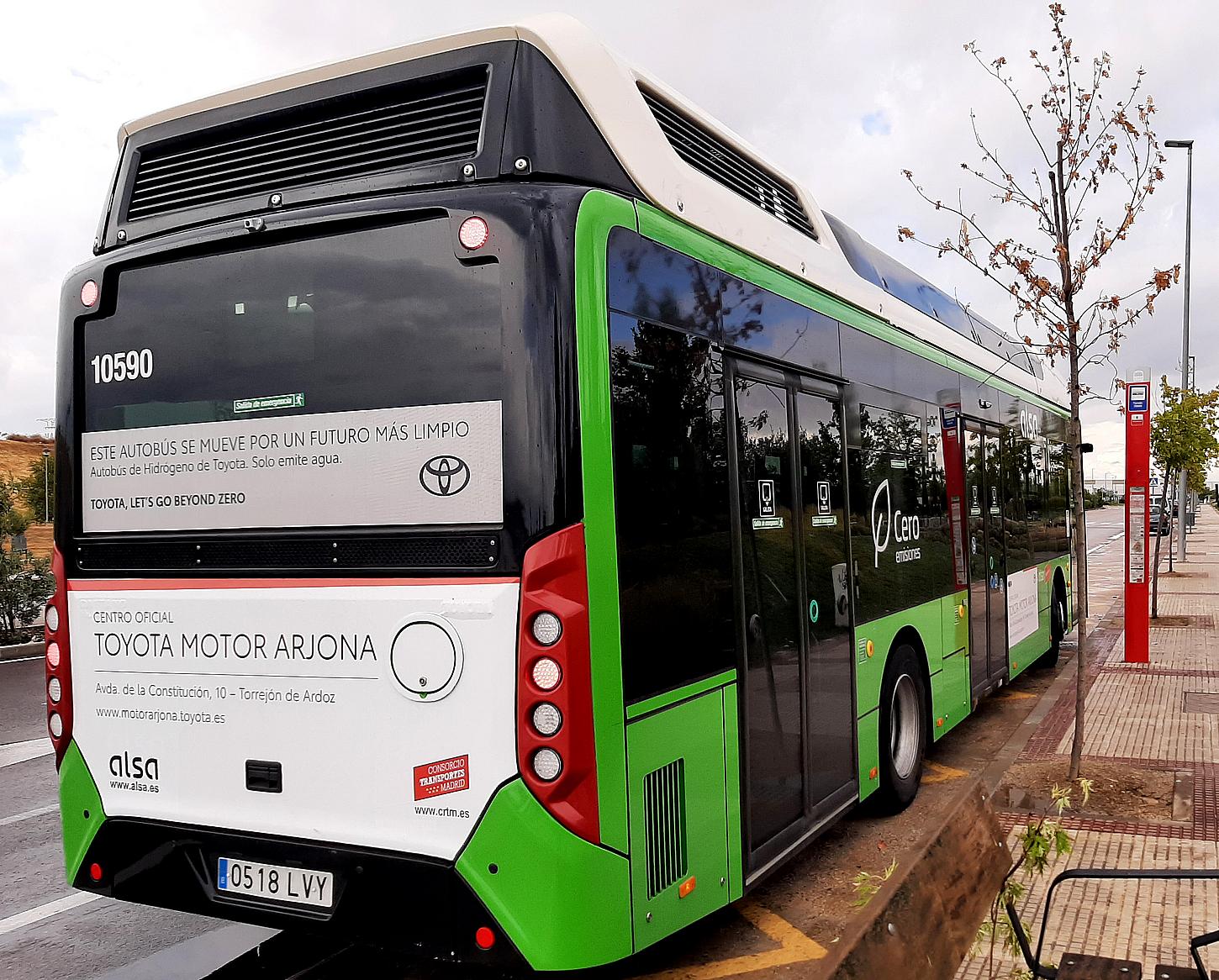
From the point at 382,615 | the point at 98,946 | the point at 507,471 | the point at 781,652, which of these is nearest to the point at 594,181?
the point at 507,471

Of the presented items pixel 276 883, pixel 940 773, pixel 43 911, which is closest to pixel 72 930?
pixel 43 911

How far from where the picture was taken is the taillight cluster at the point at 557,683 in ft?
11.6

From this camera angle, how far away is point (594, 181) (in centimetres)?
396

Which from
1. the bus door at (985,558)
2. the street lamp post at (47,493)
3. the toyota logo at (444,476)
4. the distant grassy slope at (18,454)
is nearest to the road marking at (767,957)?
the toyota logo at (444,476)

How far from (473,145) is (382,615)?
169cm

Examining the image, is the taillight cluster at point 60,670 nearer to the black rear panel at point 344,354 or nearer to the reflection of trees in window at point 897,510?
the black rear panel at point 344,354

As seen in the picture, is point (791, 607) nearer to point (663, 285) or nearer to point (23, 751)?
point (663, 285)

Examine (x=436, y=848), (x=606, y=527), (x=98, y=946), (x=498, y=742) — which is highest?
(x=606, y=527)

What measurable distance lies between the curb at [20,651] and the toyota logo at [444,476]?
14919 mm

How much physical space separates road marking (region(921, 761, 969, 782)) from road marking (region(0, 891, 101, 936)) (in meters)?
5.42

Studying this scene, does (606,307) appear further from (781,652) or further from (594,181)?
(781,652)

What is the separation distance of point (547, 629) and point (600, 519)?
41 centimetres

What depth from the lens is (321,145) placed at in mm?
4195

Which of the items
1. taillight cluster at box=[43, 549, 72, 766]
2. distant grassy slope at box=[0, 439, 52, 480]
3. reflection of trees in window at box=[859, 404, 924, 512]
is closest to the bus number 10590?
taillight cluster at box=[43, 549, 72, 766]
